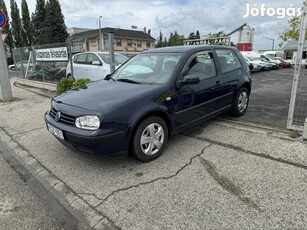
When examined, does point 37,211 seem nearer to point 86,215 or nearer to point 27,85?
point 86,215

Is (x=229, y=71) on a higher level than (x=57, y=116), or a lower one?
higher

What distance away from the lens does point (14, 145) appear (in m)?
4.38

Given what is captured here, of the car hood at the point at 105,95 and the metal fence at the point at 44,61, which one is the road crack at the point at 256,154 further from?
the metal fence at the point at 44,61

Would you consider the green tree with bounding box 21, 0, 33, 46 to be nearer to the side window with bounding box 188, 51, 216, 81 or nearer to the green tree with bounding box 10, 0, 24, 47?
the green tree with bounding box 10, 0, 24, 47

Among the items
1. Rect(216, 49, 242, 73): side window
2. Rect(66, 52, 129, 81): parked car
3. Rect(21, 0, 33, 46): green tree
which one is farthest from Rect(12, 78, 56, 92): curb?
Rect(21, 0, 33, 46): green tree

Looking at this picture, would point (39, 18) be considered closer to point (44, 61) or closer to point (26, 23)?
point (26, 23)

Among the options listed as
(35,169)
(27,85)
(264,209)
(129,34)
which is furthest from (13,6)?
(264,209)

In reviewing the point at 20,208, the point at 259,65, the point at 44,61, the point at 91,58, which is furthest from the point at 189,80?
the point at 259,65

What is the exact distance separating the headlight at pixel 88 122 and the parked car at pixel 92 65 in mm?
5536

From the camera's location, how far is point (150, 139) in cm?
334

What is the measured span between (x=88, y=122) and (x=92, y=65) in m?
6.29

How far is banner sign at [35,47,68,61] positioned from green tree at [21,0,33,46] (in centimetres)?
3172

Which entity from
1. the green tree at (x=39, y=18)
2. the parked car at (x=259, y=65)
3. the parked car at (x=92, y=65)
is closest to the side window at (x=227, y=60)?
the parked car at (x=92, y=65)

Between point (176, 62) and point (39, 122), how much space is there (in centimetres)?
371
